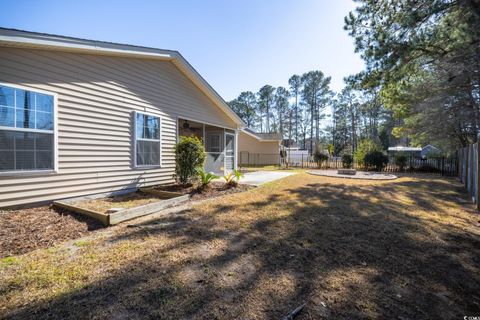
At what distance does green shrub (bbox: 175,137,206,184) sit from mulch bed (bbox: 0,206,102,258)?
3.24m

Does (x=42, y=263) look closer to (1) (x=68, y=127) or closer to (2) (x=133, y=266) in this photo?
(2) (x=133, y=266)

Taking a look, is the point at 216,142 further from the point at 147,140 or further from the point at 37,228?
the point at 37,228

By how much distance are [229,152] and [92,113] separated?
7218mm

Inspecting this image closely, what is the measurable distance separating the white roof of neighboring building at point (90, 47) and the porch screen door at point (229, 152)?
3.39 m

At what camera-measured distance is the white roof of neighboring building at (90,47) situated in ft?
13.2

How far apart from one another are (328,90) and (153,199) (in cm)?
4603

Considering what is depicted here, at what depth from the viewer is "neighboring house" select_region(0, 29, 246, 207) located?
13.7 feet

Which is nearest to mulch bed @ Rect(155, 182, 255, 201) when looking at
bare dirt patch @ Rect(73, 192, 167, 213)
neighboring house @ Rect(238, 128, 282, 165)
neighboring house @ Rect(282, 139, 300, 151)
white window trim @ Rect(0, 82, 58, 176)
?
bare dirt patch @ Rect(73, 192, 167, 213)

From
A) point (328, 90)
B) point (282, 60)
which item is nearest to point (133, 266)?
point (282, 60)

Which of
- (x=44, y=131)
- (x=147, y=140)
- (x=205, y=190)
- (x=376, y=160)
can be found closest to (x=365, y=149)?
(x=376, y=160)

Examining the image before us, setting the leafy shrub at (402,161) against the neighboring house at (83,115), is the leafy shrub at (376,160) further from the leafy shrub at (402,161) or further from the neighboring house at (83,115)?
the neighboring house at (83,115)

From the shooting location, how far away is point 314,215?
4.92 metres

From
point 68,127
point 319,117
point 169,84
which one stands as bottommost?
point 68,127

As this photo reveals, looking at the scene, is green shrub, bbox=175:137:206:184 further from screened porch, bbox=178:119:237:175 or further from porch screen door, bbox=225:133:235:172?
porch screen door, bbox=225:133:235:172
